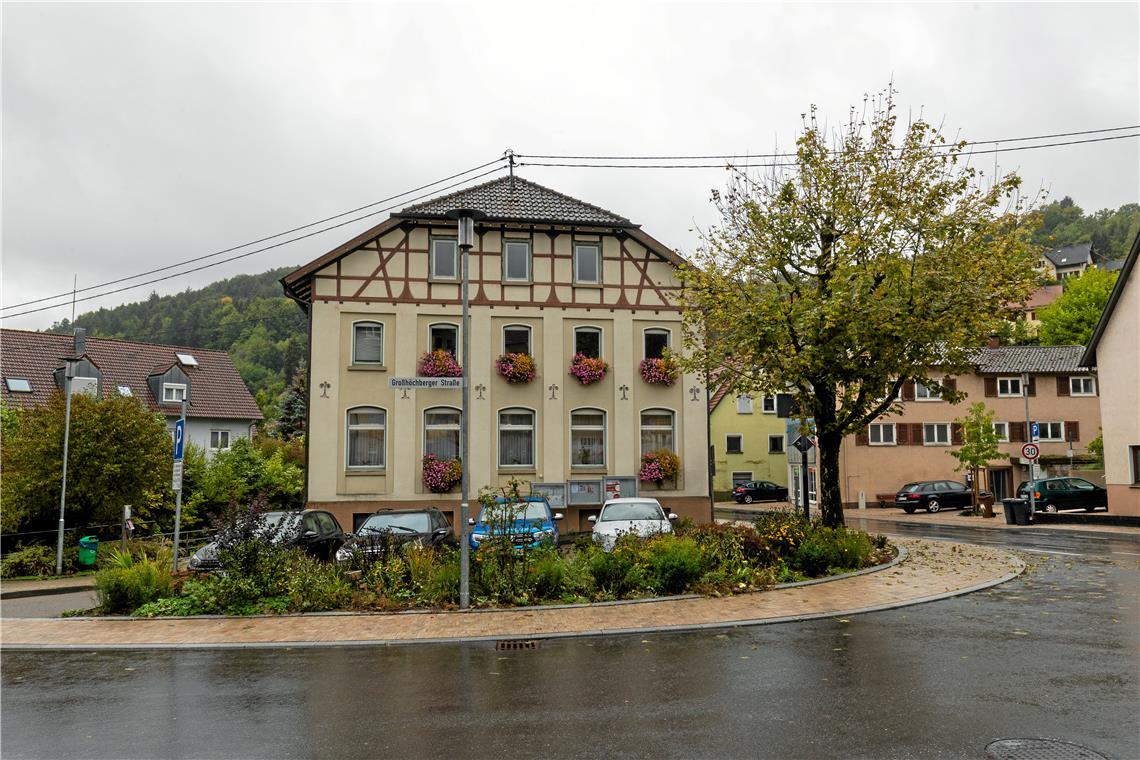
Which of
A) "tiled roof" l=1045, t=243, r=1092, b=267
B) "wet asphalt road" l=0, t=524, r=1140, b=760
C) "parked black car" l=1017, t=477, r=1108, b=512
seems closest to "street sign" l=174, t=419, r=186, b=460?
"wet asphalt road" l=0, t=524, r=1140, b=760

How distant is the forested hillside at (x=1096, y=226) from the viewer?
121 metres

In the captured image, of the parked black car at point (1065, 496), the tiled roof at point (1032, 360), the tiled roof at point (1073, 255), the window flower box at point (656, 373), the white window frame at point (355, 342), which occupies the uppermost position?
the tiled roof at point (1073, 255)

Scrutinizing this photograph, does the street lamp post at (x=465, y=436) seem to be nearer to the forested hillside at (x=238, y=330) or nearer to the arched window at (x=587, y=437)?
the arched window at (x=587, y=437)

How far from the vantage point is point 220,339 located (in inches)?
3123

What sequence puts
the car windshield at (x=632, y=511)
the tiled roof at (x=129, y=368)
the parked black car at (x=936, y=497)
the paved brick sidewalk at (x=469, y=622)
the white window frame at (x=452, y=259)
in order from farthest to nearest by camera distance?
the tiled roof at (x=129, y=368)
the parked black car at (x=936, y=497)
the white window frame at (x=452, y=259)
the car windshield at (x=632, y=511)
the paved brick sidewalk at (x=469, y=622)

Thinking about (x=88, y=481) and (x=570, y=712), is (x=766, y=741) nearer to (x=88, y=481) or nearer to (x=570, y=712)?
(x=570, y=712)

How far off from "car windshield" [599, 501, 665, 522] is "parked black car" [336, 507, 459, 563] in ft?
11.5

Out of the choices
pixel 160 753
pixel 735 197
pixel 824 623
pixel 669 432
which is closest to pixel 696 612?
pixel 824 623

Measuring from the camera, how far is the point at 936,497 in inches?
1517

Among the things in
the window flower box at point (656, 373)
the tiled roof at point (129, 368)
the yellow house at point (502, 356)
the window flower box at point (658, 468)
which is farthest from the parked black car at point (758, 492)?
the tiled roof at point (129, 368)

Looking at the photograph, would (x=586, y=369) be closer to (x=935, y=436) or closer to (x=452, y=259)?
(x=452, y=259)

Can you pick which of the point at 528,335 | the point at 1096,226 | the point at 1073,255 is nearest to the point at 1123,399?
the point at 528,335

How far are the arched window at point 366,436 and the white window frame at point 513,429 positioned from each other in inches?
129

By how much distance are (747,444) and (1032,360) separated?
58.0ft
